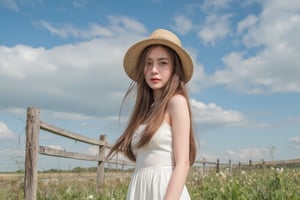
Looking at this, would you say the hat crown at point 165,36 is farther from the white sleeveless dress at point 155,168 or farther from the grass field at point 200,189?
the grass field at point 200,189

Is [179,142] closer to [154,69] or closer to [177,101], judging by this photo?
[177,101]

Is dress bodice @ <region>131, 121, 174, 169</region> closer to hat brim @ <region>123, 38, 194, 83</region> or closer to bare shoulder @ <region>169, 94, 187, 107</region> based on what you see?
bare shoulder @ <region>169, 94, 187, 107</region>

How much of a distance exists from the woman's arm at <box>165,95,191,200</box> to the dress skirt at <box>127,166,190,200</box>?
0.07 meters

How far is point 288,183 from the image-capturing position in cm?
627

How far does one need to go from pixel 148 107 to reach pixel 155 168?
38 cm

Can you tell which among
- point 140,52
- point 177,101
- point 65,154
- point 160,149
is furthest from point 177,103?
point 65,154

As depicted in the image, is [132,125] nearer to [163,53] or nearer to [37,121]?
[163,53]

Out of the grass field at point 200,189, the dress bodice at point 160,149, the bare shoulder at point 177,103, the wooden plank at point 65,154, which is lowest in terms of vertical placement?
the grass field at point 200,189

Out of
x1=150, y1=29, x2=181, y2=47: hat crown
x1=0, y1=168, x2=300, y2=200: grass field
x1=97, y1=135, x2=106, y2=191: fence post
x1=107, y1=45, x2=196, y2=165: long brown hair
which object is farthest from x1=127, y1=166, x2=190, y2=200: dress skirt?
x1=97, y1=135, x2=106, y2=191: fence post

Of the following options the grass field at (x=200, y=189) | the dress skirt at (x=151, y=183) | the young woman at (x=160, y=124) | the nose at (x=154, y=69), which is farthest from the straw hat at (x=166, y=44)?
the grass field at (x=200, y=189)

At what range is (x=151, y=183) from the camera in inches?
85.3

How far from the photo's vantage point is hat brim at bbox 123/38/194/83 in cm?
238

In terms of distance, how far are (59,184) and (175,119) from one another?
15.7ft

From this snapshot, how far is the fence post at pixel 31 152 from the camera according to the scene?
572cm
